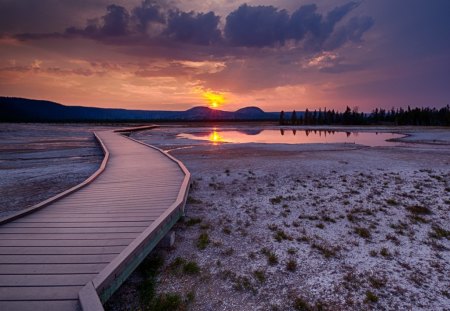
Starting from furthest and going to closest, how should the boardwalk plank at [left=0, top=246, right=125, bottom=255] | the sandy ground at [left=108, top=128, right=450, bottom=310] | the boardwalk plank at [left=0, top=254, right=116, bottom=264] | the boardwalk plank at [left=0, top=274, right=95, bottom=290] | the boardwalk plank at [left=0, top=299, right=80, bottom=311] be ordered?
the sandy ground at [left=108, top=128, right=450, bottom=310]
the boardwalk plank at [left=0, top=246, right=125, bottom=255]
the boardwalk plank at [left=0, top=254, right=116, bottom=264]
the boardwalk plank at [left=0, top=274, right=95, bottom=290]
the boardwalk plank at [left=0, top=299, right=80, bottom=311]

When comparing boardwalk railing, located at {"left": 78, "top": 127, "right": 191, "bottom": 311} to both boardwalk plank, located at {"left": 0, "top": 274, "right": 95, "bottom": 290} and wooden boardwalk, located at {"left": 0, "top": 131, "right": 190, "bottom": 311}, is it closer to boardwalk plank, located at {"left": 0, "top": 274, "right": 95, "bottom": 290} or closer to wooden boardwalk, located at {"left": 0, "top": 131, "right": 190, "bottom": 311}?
wooden boardwalk, located at {"left": 0, "top": 131, "right": 190, "bottom": 311}

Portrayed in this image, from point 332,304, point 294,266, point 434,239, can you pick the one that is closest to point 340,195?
point 434,239

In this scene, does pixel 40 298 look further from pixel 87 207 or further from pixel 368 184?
pixel 368 184

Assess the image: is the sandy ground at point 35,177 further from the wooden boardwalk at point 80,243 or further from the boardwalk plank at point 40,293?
the boardwalk plank at point 40,293

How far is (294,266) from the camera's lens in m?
5.66

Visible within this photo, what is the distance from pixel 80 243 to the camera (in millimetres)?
4730

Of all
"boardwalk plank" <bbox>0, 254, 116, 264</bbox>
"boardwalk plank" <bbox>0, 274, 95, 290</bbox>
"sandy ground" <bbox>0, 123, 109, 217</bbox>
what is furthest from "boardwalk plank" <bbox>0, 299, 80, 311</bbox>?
"sandy ground" <bbox>0, 123, 109, 217</bbox>

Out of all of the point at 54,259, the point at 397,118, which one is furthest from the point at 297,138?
the point at 397,118

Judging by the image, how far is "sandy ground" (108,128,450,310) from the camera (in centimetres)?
479

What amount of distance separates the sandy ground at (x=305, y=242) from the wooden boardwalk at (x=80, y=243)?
3.08 feet

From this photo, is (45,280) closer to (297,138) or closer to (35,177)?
(35,177)

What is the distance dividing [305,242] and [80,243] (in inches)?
198

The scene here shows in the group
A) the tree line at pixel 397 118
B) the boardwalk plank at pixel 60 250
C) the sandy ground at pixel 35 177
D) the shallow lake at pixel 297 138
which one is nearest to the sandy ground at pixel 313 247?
the boardwalk plank at pixel 60 250

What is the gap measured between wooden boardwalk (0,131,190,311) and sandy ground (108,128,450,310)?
94 cm
